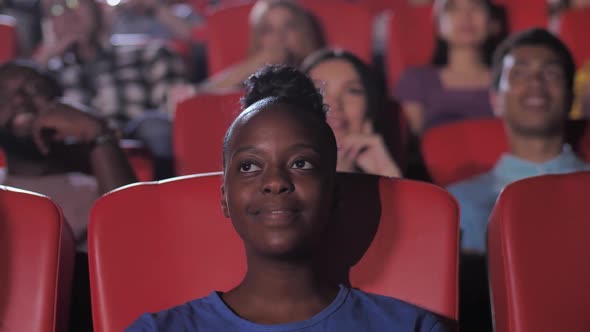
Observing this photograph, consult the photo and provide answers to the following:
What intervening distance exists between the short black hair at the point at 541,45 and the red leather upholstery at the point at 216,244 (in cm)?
75

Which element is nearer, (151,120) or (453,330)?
(453,330)

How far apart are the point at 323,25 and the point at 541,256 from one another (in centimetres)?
147

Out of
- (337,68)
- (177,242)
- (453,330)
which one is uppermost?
(337,68)

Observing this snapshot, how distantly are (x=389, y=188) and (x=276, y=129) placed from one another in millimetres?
203

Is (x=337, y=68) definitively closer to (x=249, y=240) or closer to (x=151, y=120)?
(x=151, y=120)

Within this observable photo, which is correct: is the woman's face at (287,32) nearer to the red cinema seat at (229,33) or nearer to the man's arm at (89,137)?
the red cinema seat at (229,33)

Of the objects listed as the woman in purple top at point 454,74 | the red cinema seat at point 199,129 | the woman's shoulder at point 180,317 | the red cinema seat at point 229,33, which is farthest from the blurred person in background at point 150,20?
the woman's shoulder at point 180,317

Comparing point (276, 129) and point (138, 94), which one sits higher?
point (276, 129)

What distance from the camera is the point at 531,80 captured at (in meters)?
1.69

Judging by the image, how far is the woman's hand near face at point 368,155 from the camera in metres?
1.60

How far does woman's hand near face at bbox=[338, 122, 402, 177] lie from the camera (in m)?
1.60

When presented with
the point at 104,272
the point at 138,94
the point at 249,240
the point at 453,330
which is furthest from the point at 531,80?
the point at 138,94

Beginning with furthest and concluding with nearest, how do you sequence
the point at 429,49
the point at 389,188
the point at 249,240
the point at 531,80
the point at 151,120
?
1. the point at 429,49
2. the point at 151,120
3. the point at 531,80
4. the point at 389,188
5. the point at 249,240

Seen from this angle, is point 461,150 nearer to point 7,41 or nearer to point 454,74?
point 454,74
